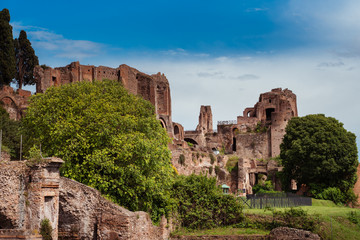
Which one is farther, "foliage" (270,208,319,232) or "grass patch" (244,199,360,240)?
"foliage" (270,208,319,232)

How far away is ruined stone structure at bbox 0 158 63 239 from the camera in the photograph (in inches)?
545

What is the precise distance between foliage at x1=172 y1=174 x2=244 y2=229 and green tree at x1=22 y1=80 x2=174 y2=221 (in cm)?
117

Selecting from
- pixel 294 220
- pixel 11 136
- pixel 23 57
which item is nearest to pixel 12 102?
pixel 23 57

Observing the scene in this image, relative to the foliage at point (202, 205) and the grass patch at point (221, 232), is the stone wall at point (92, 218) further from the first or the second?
the foliage at point (202, 205)

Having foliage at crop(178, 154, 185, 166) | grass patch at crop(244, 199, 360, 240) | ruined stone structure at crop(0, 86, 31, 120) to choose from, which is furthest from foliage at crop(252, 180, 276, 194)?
ruined stone structure at crop(0, 86, 31, 120)

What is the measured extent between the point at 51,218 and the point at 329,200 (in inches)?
1135

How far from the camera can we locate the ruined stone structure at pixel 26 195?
13844mm

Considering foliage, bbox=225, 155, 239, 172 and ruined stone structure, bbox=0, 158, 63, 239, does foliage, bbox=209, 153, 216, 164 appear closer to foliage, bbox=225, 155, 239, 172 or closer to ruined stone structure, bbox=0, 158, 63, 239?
foliage, bbox=225, 155, 239, 172

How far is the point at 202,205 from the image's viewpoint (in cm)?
2359

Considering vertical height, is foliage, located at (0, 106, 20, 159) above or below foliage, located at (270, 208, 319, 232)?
Answer: above

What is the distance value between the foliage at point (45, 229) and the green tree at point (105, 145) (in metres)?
4.62

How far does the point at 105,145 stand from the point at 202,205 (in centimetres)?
666

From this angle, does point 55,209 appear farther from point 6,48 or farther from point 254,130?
point 254,130

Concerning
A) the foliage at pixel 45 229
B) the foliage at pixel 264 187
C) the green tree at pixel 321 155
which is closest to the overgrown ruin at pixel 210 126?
the foliage at pixel 264 187
